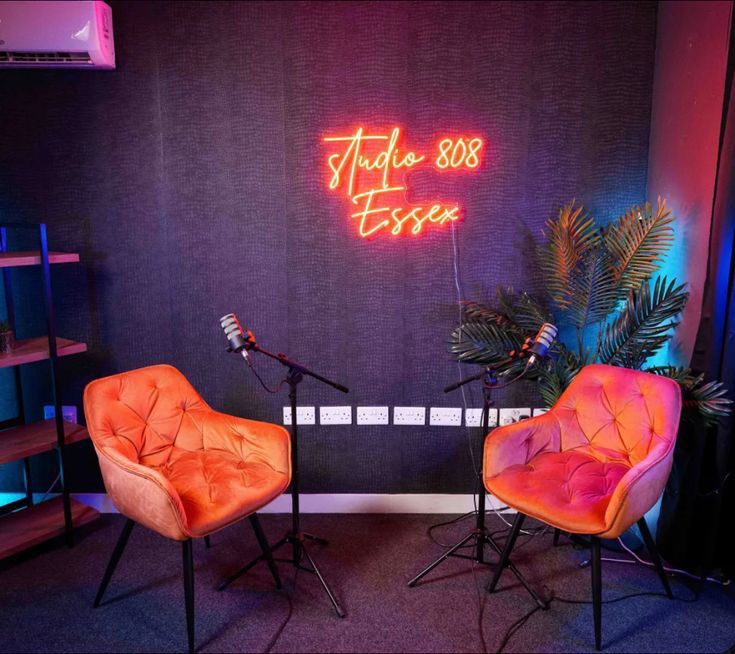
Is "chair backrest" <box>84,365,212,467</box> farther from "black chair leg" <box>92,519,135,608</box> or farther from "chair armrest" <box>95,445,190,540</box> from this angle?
"black chair leg" <box>92,519,135,608</box>

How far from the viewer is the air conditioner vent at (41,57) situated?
2.92m

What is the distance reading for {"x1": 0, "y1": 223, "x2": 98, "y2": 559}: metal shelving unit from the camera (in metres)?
2.76

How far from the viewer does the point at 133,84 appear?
3.10 m

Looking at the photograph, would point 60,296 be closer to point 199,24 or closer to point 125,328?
point 125,328

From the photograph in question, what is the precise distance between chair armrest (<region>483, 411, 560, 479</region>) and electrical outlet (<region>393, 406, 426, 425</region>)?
67 centimetres

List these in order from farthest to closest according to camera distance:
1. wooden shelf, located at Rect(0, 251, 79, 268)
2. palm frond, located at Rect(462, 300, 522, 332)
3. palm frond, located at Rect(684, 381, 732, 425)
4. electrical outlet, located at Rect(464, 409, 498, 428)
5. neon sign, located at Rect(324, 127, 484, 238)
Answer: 1. electrical outlet, located at Rect(464, 409, 498, 428)
2. neon sign, located at Rect(324, 127, 484, 238)
3. palm frond, located at Rect(462, 300, 522, 332)
4. wooden shelf, located at Rect(0, 251, 79, 268)
5. palm frond, located at Rect(684, 381, 732, 425)

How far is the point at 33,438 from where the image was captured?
2.94 m

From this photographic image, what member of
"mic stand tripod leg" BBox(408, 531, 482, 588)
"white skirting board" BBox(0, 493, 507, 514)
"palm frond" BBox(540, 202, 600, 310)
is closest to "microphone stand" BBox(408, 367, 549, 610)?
"mic stand tripod leg" BBox(408, 531, 482, 588)

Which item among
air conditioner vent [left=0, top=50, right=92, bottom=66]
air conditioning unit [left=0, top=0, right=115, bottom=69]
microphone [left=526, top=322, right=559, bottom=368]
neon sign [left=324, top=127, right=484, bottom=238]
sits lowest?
microphone [left=526, top=322, right=559, bottom=368]

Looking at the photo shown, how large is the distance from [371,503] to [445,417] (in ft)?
2.16

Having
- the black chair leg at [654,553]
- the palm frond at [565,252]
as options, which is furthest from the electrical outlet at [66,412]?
the black chair leg at [654,553]

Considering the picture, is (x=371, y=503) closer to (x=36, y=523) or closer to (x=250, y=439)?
(x=250, y=439)

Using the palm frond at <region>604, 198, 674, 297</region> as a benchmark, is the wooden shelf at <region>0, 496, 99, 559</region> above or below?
below

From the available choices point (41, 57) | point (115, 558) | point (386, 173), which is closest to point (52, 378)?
point (115, 558)
